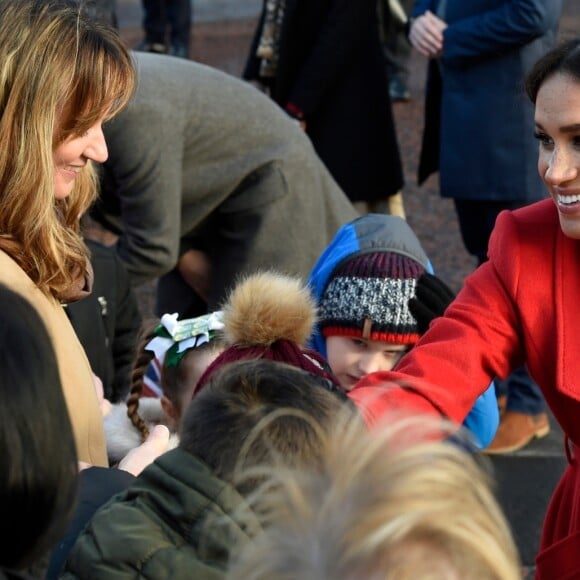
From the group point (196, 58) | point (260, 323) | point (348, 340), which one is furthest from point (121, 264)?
point (196, 58)

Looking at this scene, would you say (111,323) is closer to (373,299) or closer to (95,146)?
(373,299)

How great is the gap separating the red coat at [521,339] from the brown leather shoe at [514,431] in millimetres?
2512

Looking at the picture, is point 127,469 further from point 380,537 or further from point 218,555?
point 380,537

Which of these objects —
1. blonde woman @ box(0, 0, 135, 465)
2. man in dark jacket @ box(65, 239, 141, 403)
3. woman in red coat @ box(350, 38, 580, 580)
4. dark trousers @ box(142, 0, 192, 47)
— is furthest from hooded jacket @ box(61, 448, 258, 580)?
dark trousers @ box(142, 0, 192, 47)

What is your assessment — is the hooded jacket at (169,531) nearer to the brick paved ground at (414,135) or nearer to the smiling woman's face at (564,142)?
the smiling woman's face at (564,142)

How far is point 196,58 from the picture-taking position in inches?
426

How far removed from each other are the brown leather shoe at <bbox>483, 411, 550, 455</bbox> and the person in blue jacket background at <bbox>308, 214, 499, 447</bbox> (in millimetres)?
1705

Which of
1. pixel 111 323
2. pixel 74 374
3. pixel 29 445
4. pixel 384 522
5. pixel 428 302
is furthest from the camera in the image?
pixel 111 323

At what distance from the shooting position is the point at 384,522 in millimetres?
1146

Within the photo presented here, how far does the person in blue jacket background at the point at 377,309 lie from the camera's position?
2.83 m

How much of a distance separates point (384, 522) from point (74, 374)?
3.75 ft

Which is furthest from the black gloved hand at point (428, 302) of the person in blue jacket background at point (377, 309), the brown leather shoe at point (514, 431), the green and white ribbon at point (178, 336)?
the brown leather shoe at point (514, 431)

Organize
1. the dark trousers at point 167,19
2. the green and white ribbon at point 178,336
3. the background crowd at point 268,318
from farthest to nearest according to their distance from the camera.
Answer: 1. the dark trousers at point 167,19
2. the green and white ribbon at point 178,336
3. the background crowd at point 268,318

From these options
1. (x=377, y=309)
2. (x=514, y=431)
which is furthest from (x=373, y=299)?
(x=514, y=431)
